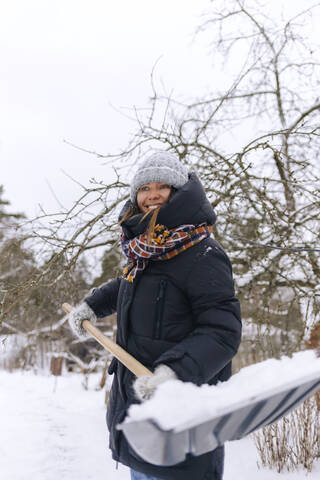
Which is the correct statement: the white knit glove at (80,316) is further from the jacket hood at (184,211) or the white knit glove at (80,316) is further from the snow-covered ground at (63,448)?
the snow-covered ground at (63,448)

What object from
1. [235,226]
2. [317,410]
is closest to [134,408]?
[317,410]

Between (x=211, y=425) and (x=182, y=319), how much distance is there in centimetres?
42

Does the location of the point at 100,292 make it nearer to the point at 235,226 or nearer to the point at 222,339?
the point at 222,339

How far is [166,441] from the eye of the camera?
979mm

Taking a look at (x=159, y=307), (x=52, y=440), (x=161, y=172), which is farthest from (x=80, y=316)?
(x=52, y=440)

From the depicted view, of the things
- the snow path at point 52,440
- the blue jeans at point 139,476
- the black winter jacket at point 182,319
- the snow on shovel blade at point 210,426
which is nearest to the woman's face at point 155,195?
the black winter jacket at point 182,319

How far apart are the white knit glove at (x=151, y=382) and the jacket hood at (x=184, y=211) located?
0.54m

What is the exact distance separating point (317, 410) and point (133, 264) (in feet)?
8.25

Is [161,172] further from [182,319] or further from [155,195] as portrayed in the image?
[182,319]

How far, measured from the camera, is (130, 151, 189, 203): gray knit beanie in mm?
1650

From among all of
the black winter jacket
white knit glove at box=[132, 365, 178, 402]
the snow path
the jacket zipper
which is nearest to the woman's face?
the black winter jacket

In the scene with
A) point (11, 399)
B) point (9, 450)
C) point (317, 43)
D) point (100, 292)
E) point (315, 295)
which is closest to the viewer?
point (100, 292)

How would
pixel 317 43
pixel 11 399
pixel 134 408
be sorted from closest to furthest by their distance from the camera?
pixel 134 408 → pixel 317 43 → pixel 11 399

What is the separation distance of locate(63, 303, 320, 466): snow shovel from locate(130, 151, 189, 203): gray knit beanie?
0.90 meters
